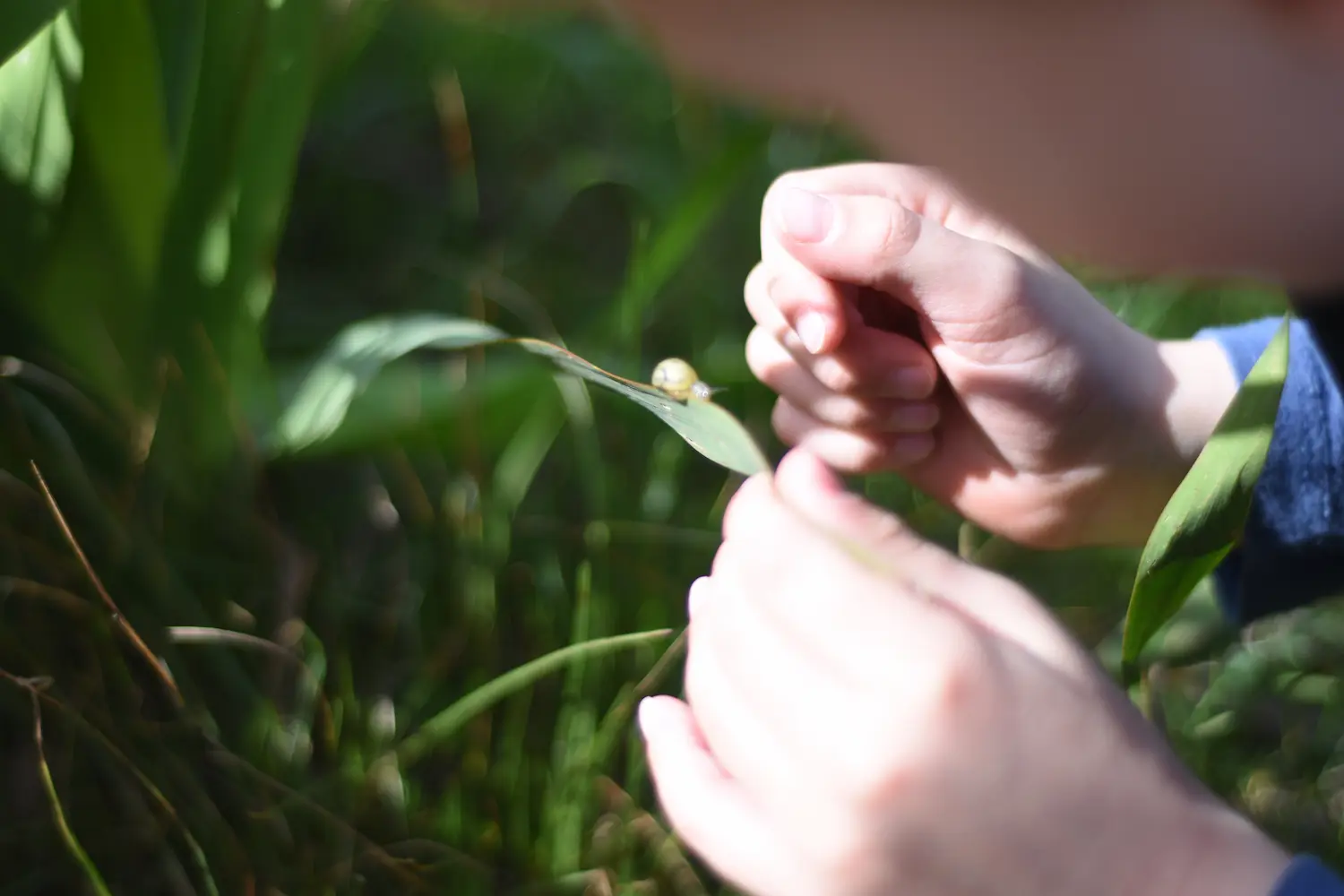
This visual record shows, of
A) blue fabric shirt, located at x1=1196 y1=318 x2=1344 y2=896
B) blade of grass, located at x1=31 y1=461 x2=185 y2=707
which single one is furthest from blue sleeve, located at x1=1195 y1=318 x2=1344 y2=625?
blade of grass, located at x1=31 y1=461 x2=185 y2=707

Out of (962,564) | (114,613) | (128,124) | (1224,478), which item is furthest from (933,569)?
(128,124)

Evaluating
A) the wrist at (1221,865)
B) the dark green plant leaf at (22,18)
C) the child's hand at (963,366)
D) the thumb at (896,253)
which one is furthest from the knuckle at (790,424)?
the dark green plant leaf at (22,18)

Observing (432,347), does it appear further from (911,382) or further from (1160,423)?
(1160,423)

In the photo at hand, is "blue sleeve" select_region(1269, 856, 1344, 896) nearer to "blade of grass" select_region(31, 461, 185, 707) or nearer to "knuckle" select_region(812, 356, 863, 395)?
"knuckle" select_region(812, 356, 863, 395)

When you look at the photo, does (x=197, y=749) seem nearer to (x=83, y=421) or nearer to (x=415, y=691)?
(x=415, y=691)

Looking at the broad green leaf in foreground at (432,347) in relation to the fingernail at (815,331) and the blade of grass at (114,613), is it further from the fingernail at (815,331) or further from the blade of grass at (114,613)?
the blade of grass at (114,613)
